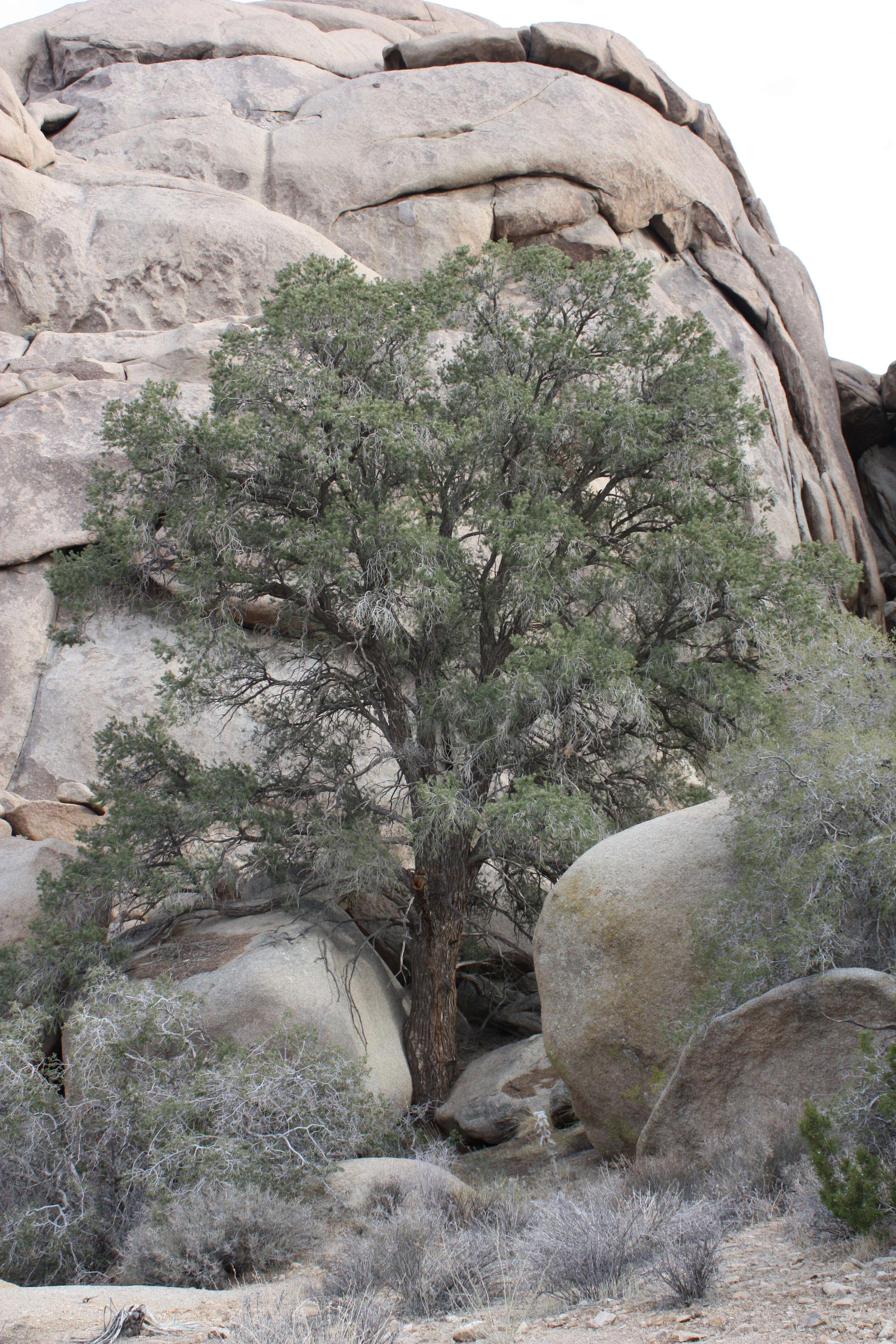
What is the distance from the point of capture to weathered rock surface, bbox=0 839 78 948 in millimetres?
10312

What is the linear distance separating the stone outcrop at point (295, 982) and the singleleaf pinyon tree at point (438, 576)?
47cm

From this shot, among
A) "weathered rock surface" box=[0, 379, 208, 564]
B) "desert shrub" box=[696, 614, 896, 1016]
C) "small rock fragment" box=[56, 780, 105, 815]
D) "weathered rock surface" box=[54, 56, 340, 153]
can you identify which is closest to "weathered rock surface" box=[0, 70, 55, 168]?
"weathered rock surface" box=[54, 56, 340, 153]

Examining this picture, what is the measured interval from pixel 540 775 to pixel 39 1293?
678cm

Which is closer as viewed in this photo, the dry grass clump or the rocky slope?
the dry grass clump

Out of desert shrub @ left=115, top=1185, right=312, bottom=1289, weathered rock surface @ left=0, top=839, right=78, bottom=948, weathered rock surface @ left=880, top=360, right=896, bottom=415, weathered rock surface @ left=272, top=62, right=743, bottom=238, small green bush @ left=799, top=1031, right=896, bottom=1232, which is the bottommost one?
weathered rock surface @ left=0, top=839, right=78, bottom=948

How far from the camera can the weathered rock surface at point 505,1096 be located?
9078mm

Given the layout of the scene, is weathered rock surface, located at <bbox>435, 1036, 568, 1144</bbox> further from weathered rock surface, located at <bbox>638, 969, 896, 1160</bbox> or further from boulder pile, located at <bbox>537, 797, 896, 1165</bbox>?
weathered rock surface, located at <bbox>638, 969, 896, 1160</bbox>

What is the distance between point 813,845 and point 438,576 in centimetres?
463

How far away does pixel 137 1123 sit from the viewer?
6.95 metres

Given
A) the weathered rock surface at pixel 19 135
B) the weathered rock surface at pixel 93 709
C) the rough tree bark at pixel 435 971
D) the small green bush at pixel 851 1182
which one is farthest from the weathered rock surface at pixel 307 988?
the weathered rock surface at pixel 19 135

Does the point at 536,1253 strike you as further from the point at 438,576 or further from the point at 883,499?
the point at 883,499

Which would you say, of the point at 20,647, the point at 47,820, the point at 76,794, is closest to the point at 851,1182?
the point at 47,820

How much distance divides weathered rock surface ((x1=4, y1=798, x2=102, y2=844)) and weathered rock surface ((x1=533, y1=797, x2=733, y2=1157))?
6919 mm

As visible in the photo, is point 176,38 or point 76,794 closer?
point 76,794
